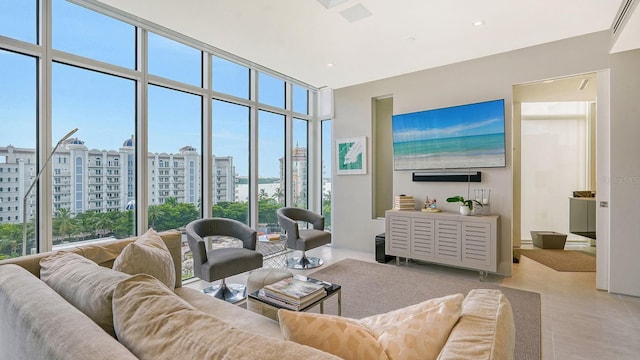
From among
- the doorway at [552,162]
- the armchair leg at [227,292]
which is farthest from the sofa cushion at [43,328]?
the doorway at [552,162]

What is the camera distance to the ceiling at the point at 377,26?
8.98 feet

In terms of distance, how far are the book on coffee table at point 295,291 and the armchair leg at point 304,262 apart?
2.09m

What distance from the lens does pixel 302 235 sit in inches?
166

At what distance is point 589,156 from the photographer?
5.41 m

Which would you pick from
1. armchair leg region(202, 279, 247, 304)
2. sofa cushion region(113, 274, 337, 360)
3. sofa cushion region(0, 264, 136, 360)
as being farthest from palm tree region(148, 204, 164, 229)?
sofa cushion region(113, 274, 337, 360)

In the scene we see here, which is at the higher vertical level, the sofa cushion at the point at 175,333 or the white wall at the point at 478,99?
the white wall at the point at 478,99

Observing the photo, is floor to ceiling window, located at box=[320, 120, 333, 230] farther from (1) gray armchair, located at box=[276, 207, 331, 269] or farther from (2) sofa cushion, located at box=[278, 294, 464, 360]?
(2) sofa cushion, located at box=[278, 294, 464, 360]

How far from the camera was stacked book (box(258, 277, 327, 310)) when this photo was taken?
191 centimetres

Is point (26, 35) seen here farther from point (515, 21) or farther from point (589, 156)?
point (589, 156)

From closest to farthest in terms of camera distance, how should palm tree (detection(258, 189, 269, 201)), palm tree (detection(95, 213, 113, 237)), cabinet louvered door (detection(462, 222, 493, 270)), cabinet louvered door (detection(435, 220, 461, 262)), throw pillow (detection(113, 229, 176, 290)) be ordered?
throw pillow (detection(113, 229, 176, 290)), palm tree (detection(95, 213, 113, 237)), cabinet louvered door (detection(462, 222, 493, 270)), cabinet louvered door (detection(435, 220, 461, 262)), palm tree (detection(258, 189, 269, 201))

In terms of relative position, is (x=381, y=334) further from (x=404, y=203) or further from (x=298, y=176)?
(x=298, y=176)

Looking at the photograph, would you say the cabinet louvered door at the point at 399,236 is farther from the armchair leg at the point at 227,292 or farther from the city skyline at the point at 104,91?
the city skyline at the point at 104,91

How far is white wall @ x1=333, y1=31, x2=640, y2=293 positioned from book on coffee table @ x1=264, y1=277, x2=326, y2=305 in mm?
2927

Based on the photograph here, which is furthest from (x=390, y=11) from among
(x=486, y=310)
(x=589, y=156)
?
(x=589, y=156)
